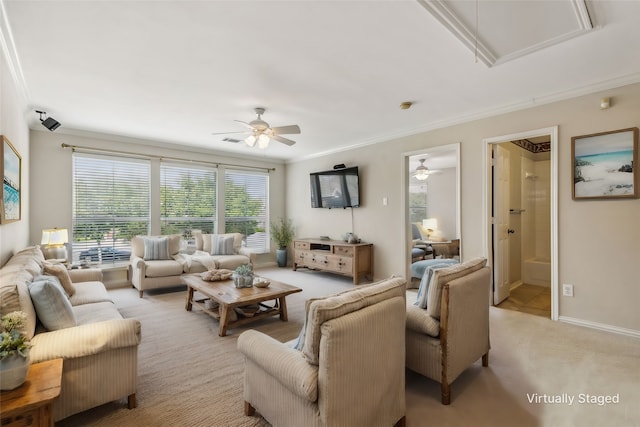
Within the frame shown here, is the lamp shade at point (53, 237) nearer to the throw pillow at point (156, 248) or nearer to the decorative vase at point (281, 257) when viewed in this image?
the throw pillow at point (156, 248)

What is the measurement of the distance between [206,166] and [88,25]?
13.5ft

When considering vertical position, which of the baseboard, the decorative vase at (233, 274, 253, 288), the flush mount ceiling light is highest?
the flush mount ceiling light

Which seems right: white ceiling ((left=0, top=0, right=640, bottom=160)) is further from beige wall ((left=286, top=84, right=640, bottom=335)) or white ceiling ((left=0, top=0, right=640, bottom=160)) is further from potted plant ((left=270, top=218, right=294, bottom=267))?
potted plant ((left=270, top=218, right=294, bottom=267))

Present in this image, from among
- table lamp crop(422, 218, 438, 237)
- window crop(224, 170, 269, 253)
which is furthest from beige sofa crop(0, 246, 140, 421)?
table lamp crop(422, 218, 438, 237)

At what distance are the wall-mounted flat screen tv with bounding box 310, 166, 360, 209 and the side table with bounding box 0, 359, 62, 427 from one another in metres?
4.78

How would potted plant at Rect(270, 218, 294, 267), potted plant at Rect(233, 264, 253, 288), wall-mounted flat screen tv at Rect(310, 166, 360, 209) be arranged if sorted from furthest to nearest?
Result: potted plant at Rect(270, 218, 294, 267), wall-mounted flat screen tv at Rect(310, 166, 360, 209), potted plant at Rect(233, 264, 253, 288)

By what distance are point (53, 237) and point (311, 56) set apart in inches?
168

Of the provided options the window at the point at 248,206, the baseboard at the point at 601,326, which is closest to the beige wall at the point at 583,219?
the baseboard at the point at 601,326

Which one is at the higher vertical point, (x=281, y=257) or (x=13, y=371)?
(x=13, y=371)

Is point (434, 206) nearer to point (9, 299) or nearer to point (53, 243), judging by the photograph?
point (53, 243)

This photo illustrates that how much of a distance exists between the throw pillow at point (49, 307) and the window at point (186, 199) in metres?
3.97

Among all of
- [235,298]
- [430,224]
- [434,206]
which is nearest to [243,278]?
[235,298]

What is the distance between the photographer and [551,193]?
3.36 m

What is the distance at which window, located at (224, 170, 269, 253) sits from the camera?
6.59 m
